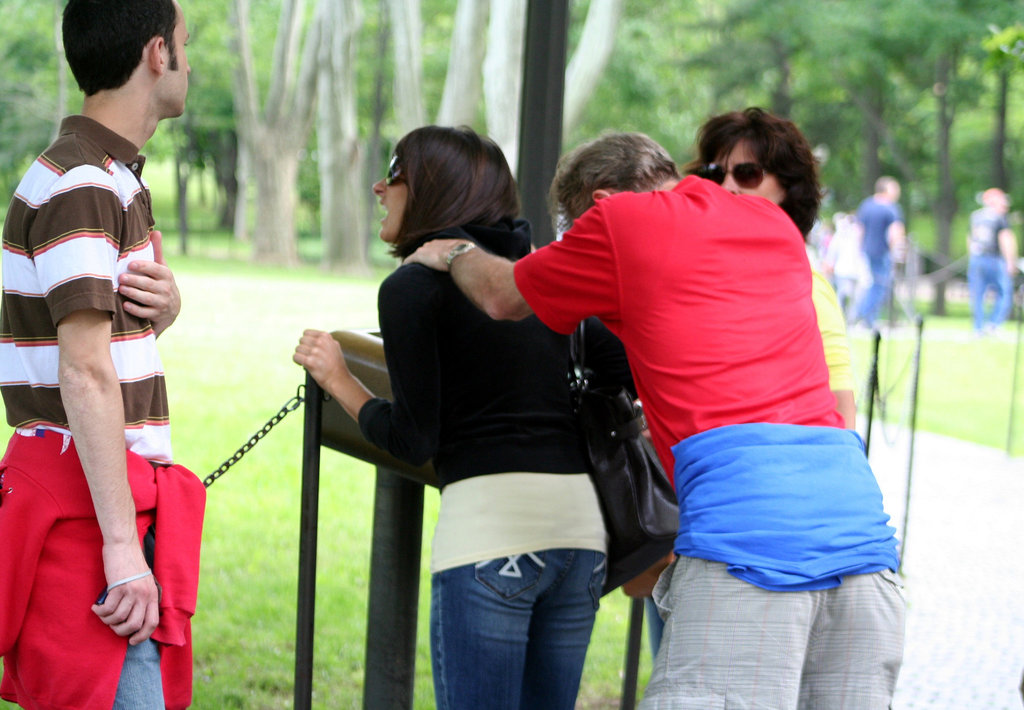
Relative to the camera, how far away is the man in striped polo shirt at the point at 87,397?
177cm

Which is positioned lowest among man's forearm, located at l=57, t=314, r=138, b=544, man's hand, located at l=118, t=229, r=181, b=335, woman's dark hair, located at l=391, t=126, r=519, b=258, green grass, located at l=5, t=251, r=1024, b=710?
green grass, located at l=5, t=251, r=1024, b=710

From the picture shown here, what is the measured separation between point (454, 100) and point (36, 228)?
57.7ft

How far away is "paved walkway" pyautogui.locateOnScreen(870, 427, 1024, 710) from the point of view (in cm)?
443

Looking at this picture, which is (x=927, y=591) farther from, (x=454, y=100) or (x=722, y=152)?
(x=454, y=100)

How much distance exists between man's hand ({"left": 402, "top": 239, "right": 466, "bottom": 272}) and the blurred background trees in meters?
13.5

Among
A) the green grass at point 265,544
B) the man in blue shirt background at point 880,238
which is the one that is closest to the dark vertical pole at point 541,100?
the green grass at point 265,544

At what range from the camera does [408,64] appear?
21.3 meters

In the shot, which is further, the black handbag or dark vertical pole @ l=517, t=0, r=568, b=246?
dark vertical pole @ l=517, t=0, r=568, b=246

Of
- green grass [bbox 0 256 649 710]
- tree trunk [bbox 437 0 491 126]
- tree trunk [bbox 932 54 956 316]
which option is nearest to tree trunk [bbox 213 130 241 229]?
tree trunk [bbox 437 0 491 126]

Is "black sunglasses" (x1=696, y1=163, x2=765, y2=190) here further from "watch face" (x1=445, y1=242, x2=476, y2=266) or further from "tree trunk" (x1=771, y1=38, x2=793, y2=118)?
"tree trunk" (x1=771, y1=38, x2=793, y2=118)

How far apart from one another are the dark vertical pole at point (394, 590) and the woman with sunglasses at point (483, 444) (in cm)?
56

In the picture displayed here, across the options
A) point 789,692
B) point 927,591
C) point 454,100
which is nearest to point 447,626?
point 789,692

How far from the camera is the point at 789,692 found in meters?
1.78

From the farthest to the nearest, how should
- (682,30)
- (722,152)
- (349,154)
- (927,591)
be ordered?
1. (682,30)
2. (349,154)
3. (927,591)
4. (722,152)
